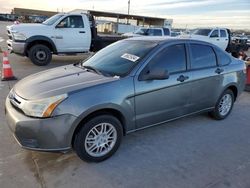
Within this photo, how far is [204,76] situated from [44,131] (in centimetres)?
282

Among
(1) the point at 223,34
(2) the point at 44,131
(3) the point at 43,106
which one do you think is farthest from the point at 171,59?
(1) the point at 223,34

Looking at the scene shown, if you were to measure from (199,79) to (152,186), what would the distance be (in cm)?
210

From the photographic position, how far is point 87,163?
328cm

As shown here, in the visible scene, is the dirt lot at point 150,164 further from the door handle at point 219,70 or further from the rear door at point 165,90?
the door handle at point 219,70

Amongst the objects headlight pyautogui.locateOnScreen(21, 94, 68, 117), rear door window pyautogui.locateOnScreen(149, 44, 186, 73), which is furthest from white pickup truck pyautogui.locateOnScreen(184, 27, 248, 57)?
headlight pyautogui.locateOnScreen(21, 94, 68, 117)

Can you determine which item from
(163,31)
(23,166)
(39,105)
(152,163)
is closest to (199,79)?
(152,163)

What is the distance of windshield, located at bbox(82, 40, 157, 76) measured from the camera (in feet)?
11.7

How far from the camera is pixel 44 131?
9.35 feet

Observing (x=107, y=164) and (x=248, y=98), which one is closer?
(x=107, y=164)

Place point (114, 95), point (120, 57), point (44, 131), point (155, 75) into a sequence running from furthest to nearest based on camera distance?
1. point (120, 57)
2. point (155, 75)
3. point (114, 95)
4. point (44, 131)

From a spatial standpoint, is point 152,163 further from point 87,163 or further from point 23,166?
point 23,166

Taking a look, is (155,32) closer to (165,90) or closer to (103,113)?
(165,90)

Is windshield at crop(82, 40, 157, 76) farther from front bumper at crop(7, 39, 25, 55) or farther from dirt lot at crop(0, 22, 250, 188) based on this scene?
front bumper at crop(7, 39, 25, 55)

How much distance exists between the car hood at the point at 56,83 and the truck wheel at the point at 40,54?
6.21 m
